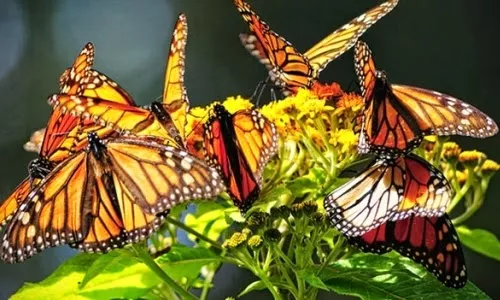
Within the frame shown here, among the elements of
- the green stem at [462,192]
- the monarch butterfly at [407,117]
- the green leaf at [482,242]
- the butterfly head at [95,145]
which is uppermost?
the butterfly head at [95,145]

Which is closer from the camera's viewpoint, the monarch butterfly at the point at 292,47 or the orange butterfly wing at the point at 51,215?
the orange butterfly wing at the point at 51,215

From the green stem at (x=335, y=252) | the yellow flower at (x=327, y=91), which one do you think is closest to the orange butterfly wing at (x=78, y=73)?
the yellow flower at (x=327, y=91)

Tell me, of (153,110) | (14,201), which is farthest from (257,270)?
(14,201)

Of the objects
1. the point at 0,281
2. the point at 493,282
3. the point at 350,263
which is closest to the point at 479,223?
the point at 493,282

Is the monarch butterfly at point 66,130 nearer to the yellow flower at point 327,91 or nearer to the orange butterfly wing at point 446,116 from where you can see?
the yellow flower at point 327,91

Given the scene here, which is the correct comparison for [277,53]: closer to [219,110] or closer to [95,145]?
[219,110]

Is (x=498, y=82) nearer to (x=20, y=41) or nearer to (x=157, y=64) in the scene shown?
(x=157, y=64)

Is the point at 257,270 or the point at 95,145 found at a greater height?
the point at 95,145
